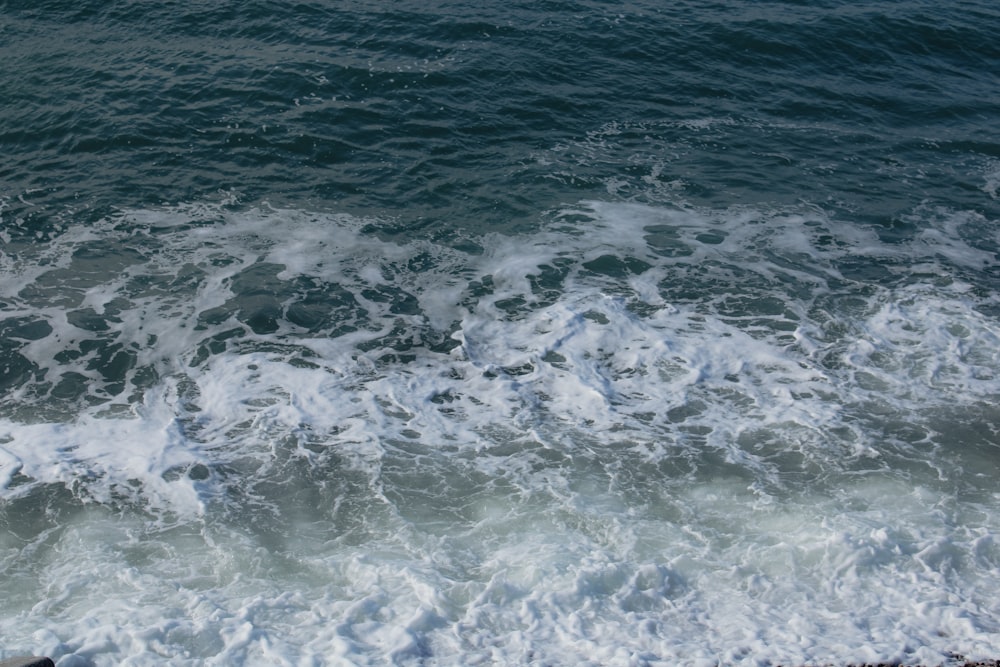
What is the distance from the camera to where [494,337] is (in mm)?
14922

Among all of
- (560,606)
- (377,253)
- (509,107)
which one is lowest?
(560,606)

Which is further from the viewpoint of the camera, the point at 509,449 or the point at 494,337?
the point at 494,337

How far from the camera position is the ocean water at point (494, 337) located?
994cm

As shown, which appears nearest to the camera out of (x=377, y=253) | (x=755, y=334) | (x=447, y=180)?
(x=755, y=334)

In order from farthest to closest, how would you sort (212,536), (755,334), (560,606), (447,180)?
(447,180)
(755,334)
(212,536)
(560,606)

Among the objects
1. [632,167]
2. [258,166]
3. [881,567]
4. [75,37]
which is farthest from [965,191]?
[75,37]

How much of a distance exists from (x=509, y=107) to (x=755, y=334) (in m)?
9.61

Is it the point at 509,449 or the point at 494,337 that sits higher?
the point at 494,337

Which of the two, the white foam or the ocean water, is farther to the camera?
the ocean water

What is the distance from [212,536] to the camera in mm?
10781

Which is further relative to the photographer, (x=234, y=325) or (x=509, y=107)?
(x=509, y=107)

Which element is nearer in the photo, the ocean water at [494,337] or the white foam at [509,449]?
the white foam at [509,449]

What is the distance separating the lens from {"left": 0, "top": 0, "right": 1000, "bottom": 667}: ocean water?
9938mm

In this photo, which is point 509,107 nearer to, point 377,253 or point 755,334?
point 377,253
